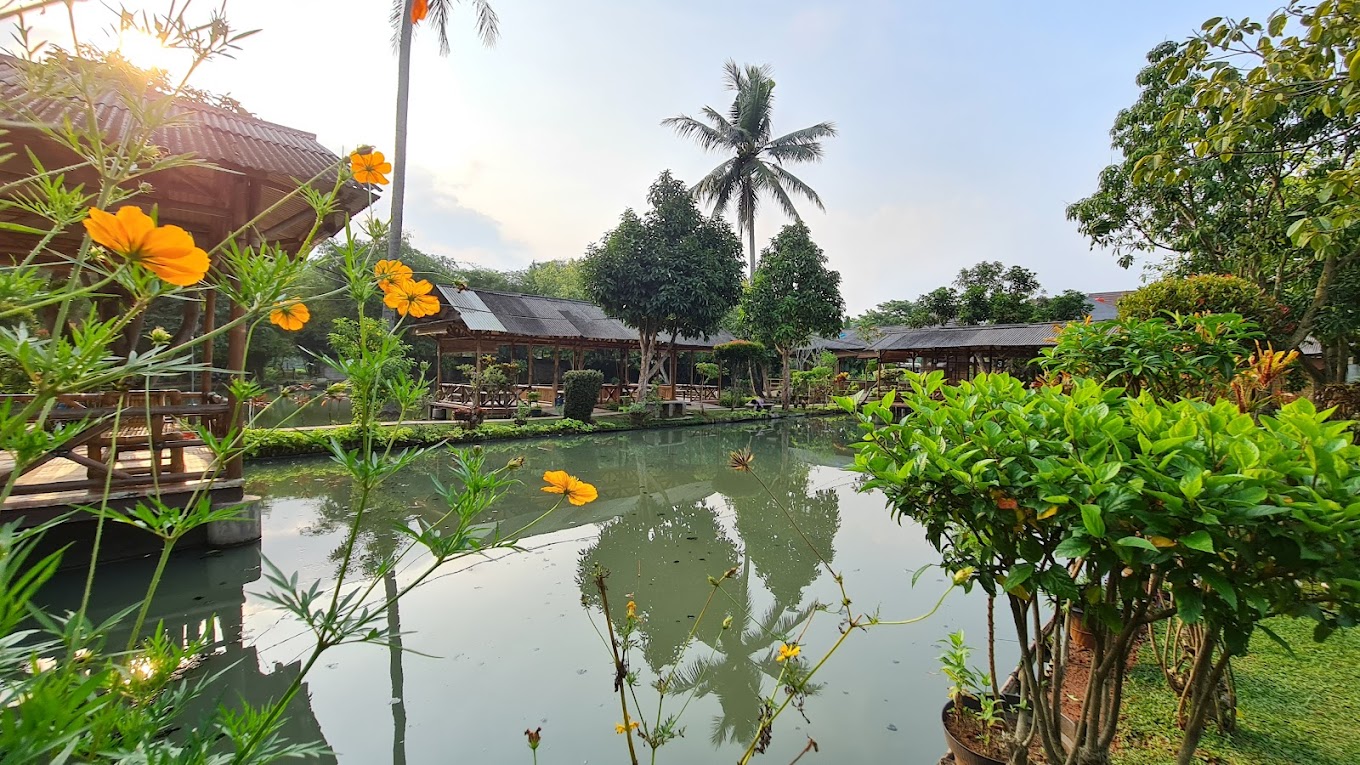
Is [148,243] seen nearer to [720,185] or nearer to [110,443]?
[110,443]

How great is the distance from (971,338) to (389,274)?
56.0 ft

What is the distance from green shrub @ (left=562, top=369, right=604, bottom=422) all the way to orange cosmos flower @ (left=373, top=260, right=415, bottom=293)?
11.4 metres

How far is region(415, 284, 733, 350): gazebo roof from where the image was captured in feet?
43.3

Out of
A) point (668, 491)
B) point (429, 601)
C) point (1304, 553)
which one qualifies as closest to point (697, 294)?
point (668, 491)

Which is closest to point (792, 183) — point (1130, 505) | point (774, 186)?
point (774, 186)

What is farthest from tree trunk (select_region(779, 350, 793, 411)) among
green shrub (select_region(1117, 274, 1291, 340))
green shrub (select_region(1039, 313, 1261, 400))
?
green shrub (select_region(1039, 313, 1261, 400))

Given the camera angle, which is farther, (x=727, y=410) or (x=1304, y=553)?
(x=727, y=410)

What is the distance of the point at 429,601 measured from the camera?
378 centimetres

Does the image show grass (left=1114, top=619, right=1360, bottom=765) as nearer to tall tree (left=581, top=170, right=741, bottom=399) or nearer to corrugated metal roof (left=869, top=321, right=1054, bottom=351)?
tall tree (left=581, top=170, right=741, bottom=399)

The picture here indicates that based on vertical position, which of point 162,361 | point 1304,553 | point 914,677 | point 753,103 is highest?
point 753,103

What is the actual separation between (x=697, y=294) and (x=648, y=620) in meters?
10.6

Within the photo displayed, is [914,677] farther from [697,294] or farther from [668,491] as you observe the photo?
[697,294]

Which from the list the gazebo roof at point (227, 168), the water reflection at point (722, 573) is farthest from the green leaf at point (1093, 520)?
the gazebo roof at point (227, 168)

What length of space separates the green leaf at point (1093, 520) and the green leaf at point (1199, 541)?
0.12 meters
